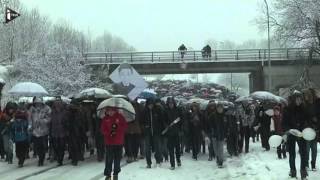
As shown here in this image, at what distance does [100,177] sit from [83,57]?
4860cm

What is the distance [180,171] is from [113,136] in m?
3.38

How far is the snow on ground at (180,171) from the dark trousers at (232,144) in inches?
36.4

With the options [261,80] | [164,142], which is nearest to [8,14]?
[164,142]

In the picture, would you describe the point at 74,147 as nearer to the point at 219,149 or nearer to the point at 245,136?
the point at 219,149

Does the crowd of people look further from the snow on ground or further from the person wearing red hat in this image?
the snow on ground

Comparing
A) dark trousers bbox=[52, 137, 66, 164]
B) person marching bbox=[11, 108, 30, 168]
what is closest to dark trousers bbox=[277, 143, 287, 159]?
dark trousers bbox=[52, 137, 66, 164]

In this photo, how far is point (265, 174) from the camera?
14969 mm

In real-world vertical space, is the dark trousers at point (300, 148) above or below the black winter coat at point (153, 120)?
below

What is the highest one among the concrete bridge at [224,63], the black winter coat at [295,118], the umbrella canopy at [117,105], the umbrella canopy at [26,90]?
the concrete bridge at [224,63]

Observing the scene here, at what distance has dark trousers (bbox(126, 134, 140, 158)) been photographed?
19422mm

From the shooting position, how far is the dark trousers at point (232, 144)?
68.1 feet

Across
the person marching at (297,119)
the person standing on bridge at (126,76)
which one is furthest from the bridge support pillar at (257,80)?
the person marching at (297,119)

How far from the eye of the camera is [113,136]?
14.0m

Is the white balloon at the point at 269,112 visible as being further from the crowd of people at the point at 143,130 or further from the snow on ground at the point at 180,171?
the snow on ground at the point at 180,171
